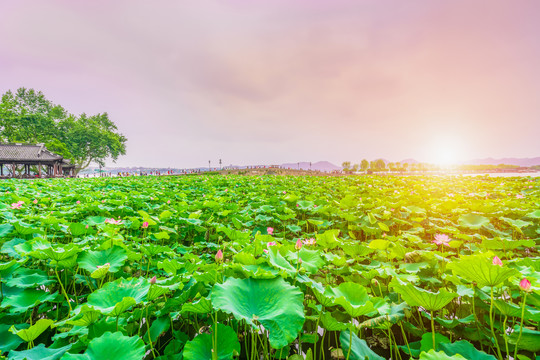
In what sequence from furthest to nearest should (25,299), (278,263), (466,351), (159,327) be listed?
(25,299) < (278,263) < (159,327) < (466,351)

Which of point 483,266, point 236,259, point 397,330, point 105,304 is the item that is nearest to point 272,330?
point 236,259

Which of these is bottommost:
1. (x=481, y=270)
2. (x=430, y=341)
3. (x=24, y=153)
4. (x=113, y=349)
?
(x=430, y=341)

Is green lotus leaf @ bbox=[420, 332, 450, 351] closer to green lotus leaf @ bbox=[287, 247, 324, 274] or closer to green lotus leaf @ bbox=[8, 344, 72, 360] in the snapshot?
green lotus leaf @ bbox=[287, 247, 324, 274]

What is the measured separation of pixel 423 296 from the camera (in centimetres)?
117

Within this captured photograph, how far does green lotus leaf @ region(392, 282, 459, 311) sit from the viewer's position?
1.12 meters

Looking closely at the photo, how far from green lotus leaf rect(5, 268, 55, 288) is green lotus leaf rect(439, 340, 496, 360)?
8.46 feet

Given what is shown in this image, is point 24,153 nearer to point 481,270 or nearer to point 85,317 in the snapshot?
point 85,317

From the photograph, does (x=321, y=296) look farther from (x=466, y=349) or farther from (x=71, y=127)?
(x=71, y=127)

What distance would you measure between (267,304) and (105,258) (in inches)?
56.7

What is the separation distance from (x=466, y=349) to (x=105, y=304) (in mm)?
1814

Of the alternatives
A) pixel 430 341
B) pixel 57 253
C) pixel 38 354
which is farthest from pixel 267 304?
pixel 57 253

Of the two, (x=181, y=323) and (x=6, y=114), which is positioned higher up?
(x=6, y=114)

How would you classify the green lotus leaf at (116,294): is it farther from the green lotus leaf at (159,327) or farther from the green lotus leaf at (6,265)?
the green lotus leaf at (6,265)

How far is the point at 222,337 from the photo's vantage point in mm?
1187
